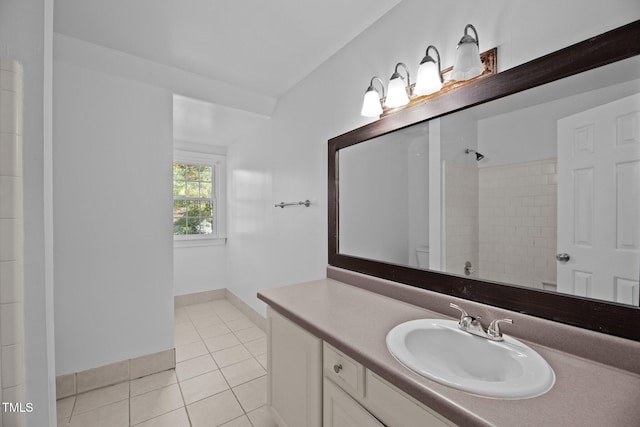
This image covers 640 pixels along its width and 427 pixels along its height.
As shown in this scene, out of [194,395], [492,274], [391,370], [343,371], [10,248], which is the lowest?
[194,395]

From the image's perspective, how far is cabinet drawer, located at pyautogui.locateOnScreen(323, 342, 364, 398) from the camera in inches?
35.3

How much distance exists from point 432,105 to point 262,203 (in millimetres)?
2063

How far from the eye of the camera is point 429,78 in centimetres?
118

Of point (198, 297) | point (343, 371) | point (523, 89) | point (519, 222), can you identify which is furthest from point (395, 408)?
point (198, 297)

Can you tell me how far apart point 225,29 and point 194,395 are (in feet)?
8.03

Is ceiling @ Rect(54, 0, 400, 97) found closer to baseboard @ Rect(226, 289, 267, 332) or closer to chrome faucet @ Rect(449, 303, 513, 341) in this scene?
chrome faucet @ Rect(449, 303, 513, 341)

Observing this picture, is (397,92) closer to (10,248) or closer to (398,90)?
(398,90)

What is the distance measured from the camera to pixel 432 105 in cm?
124

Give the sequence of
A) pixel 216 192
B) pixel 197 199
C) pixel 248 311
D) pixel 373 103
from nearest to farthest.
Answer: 1. pixel 373 103
2. pixel 248 311
3. pixel 197 199
4. pixel 216 192

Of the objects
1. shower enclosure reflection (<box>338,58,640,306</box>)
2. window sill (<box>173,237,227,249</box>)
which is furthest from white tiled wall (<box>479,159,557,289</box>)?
window sill (<box>173,237,227,249</box>)

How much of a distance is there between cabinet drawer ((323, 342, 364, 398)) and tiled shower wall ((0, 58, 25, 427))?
35.6 inches

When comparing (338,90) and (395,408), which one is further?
(338,90)

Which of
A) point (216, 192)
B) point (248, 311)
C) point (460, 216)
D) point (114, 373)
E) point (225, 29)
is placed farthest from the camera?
point (216, 192)

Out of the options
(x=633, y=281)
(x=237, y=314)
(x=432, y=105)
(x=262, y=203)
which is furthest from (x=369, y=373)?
(x=237, y=314)
